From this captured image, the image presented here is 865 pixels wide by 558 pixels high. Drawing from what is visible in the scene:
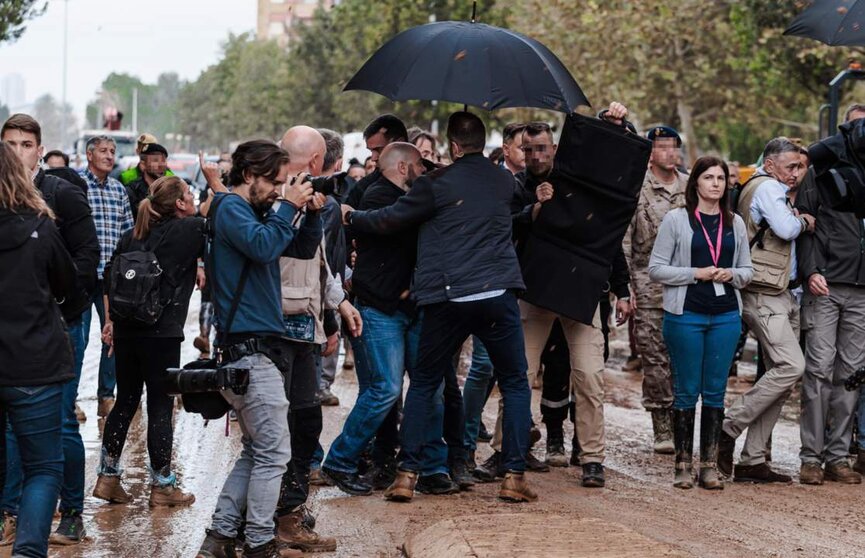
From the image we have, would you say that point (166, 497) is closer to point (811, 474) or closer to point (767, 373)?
point (767, 373)

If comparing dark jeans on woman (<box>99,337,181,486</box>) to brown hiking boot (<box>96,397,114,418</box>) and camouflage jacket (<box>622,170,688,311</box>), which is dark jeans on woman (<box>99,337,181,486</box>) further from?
camouflage jacket (<box>622,170,688,311</box>)

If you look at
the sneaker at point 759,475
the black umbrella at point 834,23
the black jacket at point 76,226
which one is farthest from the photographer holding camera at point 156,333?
the black umbrella at point 834,23

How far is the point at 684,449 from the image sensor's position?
29.3 feet

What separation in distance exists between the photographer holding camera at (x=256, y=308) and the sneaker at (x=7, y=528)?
1.19 meters

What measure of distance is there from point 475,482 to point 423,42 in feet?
9.30

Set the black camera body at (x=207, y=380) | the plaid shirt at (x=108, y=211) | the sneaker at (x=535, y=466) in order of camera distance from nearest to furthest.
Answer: the black camera body at (x=207, y=380), the sneaker at (x=535, y=466), the plaid shirt at (x=108, y=211)

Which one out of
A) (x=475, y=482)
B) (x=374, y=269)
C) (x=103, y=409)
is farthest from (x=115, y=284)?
(x=103, y=409)

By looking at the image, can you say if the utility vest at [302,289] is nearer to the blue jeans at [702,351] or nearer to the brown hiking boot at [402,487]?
the brown hiking boot at [402,487]

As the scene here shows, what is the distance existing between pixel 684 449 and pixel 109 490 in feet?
11.9

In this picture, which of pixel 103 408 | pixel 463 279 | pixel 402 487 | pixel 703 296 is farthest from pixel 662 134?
pixel 103 408

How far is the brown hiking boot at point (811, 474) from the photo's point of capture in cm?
921

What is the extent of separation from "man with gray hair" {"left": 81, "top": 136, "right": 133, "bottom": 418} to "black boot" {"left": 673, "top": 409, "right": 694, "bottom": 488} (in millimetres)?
4639

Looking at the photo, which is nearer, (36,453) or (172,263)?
(36,453)

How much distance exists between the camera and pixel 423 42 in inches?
324
